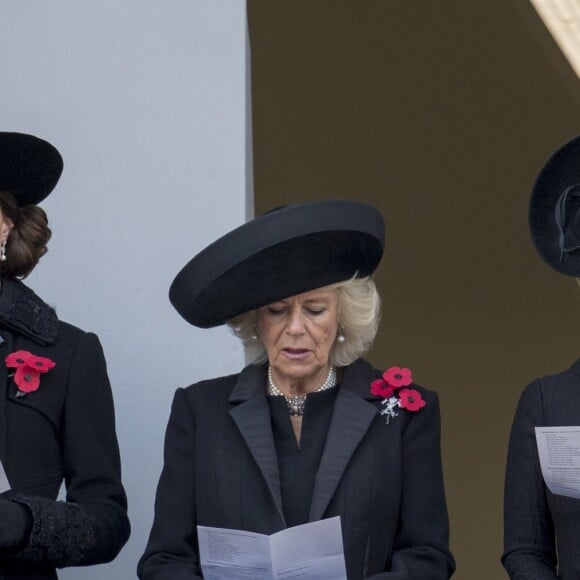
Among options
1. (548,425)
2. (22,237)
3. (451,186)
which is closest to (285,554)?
(548,425)

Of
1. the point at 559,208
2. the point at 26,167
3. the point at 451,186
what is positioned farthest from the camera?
the point at 451,186

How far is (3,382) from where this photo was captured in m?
3.23

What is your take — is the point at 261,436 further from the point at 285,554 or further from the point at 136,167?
the point at 136,167

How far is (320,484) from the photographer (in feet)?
10.2

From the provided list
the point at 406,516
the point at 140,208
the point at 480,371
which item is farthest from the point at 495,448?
the point at 406,516

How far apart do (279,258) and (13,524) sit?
85 cm

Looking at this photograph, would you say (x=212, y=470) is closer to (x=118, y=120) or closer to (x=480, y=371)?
(x=118, y=120)

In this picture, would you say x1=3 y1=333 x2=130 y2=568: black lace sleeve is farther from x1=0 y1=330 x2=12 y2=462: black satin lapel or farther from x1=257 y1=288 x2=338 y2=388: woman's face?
x1=257 y1=288 x2=338 y2=388: woman's face

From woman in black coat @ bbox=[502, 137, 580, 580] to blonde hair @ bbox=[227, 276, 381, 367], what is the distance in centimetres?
46

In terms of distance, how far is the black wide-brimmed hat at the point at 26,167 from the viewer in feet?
11.1

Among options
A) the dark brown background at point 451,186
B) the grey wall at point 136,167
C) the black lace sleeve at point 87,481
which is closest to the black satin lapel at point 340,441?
the black lace sleeve at point 87,481

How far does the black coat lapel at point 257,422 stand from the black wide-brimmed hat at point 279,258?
0.60 feet

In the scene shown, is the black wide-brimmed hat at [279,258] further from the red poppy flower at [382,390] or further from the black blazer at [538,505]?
the black blazer at [538,505]

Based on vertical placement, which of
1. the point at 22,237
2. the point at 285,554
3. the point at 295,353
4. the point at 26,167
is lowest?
the point at 285,554
